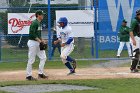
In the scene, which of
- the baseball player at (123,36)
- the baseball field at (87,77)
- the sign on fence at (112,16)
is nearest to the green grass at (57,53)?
the sign on fence at (112,16)

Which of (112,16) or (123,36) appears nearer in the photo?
(123,36)

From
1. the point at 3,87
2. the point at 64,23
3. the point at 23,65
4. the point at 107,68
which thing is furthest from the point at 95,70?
the point at 3,87

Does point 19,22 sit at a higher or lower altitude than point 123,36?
higher

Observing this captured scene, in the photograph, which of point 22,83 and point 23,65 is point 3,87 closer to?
point 22,83

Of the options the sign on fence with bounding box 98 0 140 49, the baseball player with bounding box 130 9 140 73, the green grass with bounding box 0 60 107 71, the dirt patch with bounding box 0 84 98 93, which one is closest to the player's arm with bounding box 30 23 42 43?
the dirt patch with bounding box 0 84 98 93

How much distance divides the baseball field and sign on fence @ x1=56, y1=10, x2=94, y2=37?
2.63 m

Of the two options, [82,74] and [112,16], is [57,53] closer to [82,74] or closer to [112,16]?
[112,16]

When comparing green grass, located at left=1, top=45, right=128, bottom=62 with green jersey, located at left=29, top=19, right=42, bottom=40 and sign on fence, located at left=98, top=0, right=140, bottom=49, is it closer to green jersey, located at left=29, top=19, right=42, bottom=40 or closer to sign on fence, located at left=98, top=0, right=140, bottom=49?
sign on fence, located at left=98, top=0, right=140, bottom=49

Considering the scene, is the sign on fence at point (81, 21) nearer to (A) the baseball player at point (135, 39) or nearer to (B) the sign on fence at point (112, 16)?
(B) the sign on fence at point (112, 16)

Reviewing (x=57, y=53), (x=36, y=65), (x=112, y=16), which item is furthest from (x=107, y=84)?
(x=112, y=16)

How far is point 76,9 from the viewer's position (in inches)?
920

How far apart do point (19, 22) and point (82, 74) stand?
6.72 m

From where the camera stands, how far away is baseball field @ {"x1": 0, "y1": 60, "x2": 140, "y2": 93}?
12203 mm

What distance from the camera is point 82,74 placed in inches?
616
